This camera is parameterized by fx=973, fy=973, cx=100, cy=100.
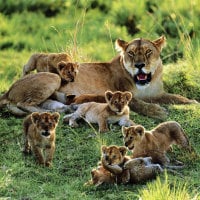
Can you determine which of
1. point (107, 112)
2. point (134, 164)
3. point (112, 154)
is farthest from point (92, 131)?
point (112, 154)

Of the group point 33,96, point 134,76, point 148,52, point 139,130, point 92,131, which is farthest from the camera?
Answer: point 134,76

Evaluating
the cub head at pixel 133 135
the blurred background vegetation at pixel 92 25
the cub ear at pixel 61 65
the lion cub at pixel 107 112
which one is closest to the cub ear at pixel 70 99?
the cub ear at pixel 61 65

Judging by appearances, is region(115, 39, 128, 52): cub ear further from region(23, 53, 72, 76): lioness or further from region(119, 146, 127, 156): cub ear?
region(119, 146, 127, 156): cub ear

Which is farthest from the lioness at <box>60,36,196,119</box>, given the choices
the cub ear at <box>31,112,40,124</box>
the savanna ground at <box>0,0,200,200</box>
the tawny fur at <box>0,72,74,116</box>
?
the cub ear at <box>31,112,40,124</box>

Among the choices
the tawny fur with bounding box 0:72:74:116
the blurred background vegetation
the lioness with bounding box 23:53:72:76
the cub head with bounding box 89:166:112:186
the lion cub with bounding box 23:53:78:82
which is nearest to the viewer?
the cub head with bounding box 89:166:112:186

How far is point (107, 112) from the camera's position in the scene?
9.80 m

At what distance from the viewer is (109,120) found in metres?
9.86

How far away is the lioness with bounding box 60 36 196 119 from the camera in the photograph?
10781 millimetres

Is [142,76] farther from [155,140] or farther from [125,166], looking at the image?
[125,166]

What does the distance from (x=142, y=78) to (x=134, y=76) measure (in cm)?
9

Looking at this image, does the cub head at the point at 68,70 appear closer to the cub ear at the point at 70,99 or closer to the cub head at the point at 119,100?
the cub ear at the point at 70,99

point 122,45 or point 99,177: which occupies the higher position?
point 99,177

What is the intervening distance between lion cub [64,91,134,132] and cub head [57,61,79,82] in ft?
1.82

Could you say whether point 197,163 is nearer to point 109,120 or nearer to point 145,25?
point 109,120
